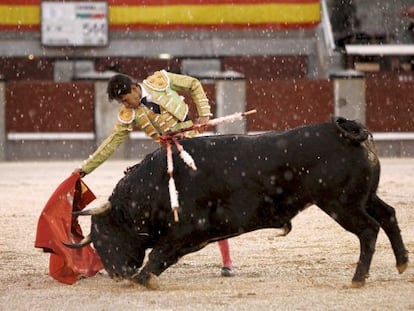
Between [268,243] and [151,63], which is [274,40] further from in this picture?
[268,243]

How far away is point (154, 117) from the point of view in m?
6.05

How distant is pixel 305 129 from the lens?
18.4ft

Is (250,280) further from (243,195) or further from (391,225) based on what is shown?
(391,225)

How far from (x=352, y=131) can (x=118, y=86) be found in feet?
3.57

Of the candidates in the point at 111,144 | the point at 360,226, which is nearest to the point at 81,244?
the point at 111,144

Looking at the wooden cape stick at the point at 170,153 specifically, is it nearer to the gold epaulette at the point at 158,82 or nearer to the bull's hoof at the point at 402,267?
the gold epaulette at the point at 158,82

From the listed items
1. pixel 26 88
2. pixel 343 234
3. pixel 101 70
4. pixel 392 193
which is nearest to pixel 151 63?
pixel 101 70

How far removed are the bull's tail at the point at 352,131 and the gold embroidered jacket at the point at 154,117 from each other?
862 millimetres

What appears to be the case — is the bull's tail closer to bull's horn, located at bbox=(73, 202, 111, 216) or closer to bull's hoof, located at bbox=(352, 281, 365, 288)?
bull's hoof, located at bbox=(352, 281, 365, 288)


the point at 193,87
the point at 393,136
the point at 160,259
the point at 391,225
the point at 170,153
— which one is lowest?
the point at 393,136

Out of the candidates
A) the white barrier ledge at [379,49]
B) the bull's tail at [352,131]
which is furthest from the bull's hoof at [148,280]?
the white barrier ledge at [379,49]

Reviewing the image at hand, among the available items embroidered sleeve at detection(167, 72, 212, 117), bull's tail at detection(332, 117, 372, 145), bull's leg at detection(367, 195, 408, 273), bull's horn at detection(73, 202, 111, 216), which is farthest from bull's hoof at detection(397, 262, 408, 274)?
bull's horn at detection(73, 202, 111, 216)

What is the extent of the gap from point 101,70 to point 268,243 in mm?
13935

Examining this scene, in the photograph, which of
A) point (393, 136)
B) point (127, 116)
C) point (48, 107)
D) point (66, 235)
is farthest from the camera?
point (393, 136)
